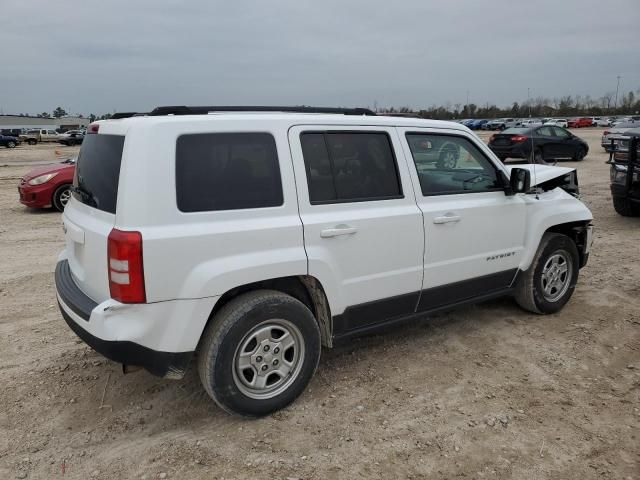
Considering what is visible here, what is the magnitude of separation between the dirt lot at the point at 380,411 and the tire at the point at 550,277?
6.0 inches

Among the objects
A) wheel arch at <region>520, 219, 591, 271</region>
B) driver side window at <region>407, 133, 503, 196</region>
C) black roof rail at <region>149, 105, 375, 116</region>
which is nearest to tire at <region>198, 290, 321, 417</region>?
black roof rail at <region>149, 105, 375, 116</region>

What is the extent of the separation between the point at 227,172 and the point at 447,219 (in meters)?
1.73

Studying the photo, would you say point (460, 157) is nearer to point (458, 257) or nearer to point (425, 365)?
point (458, 257)

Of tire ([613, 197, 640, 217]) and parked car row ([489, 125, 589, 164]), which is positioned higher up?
parked car row ([489, 125, 589, 164])

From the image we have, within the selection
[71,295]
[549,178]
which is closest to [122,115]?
[71,295]

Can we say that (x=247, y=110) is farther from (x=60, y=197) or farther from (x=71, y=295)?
(x=60, y=197)

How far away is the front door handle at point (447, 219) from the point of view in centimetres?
381

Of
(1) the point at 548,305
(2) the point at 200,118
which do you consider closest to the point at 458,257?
(1) the point at 548,305

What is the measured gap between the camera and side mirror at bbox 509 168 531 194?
418 centimetres

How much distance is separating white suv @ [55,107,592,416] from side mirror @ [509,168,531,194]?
12 mm

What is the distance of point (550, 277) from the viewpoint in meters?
4.91

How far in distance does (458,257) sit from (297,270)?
148 centimetres

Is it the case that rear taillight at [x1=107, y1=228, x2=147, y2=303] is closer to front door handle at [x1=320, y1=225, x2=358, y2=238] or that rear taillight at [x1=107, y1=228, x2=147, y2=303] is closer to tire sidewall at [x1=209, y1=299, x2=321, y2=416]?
tire sidewall at [x1=209, y1=299, x2=321, y2=416]

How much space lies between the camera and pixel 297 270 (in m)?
3.18
